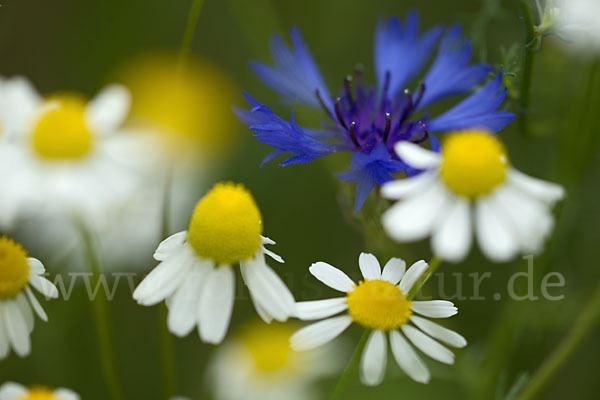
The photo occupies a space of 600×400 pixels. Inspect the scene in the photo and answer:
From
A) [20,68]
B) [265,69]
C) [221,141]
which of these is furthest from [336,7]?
[265,69]

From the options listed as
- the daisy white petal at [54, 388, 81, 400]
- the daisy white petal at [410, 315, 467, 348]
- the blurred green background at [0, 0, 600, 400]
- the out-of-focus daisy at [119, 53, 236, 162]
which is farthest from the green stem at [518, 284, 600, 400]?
the out-of-focus daisy at [119, 53, 236, 162]

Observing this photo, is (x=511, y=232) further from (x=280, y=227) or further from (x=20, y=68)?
(x=20, y=68)

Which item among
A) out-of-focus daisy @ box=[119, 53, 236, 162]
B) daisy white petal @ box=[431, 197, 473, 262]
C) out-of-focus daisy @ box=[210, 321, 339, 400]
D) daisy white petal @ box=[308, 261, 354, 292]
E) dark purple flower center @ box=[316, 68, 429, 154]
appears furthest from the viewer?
out-of-focus daisy @ box=[119, 53, 236, 162]

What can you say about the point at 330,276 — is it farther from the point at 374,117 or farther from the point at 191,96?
the point at 191,96

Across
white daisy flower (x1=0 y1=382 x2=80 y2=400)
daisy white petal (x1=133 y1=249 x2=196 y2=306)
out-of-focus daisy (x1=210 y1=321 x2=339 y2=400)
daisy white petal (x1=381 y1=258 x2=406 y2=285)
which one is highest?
daisy white petal (x1=133 y1=249 x2=196 y2=306)

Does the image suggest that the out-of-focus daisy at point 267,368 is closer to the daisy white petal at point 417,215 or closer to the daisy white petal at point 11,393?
the daisy white petal at point 11,393

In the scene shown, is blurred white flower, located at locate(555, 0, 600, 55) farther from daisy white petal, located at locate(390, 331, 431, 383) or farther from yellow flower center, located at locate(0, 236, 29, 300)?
yellow flower center, located at locate(0, 236, 29, 300)

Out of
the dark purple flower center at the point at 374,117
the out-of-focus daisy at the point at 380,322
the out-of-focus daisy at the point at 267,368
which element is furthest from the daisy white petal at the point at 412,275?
the out-of-focus daisy at the point at 267,368
